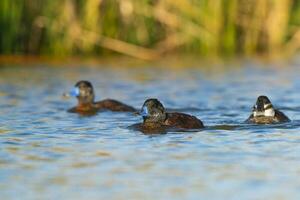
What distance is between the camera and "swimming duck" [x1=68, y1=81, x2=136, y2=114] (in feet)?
44.7

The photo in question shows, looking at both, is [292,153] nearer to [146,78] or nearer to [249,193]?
[249,193]

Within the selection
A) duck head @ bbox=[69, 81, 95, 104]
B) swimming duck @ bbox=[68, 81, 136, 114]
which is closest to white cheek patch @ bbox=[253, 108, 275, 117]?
swimming duck @ bbox=[68, 81, 136, 114]

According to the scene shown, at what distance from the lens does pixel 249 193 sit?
749cm

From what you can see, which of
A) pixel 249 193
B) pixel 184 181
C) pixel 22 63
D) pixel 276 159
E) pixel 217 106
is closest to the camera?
pixel 249 193

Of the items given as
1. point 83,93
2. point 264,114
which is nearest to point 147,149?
point 264,114

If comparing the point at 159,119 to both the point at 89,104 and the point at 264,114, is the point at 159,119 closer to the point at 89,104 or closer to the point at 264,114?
the point at 264,114

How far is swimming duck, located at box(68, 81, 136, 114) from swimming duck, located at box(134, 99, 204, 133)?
195cm

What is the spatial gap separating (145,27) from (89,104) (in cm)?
710

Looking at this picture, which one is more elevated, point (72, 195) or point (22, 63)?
point (22, 63)

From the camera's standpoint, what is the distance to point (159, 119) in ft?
37.8

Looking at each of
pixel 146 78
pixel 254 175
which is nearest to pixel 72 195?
pixel 254 175

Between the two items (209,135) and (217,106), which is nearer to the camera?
(209,135)

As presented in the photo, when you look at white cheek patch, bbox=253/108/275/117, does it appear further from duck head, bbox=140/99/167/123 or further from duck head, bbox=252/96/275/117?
duck head, bbox=140/99/167/123

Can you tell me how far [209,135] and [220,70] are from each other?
8875 mm
